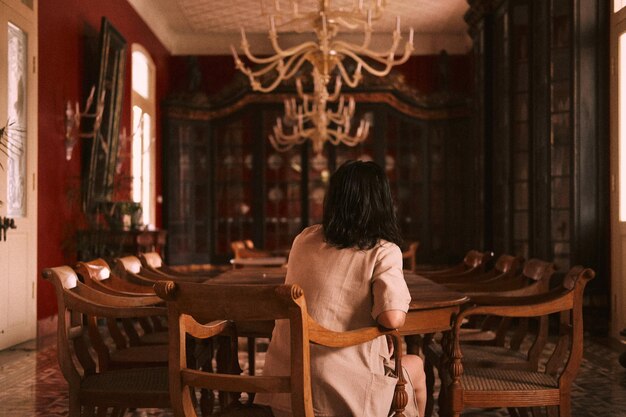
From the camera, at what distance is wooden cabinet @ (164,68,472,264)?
11.6 m

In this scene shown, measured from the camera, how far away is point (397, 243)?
2.48 meters

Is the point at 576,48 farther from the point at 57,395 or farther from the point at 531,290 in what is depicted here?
the point at 57,395

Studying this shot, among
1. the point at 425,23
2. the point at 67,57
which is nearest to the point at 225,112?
the point at 425,23

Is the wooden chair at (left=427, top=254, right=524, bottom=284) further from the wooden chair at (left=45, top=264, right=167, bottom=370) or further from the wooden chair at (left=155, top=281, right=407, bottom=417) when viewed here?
the wooden chair at (left=155, top=281, right=407, bottom=417)

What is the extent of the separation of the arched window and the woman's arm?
8.16m

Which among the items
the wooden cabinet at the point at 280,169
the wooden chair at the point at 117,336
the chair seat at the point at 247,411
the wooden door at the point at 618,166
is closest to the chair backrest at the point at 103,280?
the wooden chair at the point at 117,336

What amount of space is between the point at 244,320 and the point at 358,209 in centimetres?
56

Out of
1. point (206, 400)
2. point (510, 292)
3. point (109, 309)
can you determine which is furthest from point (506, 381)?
point (109, 309)

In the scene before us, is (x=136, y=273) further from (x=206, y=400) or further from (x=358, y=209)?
(x=358, y=209)

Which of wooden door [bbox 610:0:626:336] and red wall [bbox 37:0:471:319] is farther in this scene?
red wall [bbox 37:0:471:319]

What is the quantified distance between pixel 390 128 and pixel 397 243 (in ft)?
30.8

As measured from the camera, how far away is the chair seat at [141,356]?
320 cm

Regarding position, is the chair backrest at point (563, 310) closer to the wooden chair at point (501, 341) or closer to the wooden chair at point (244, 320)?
the wooden chair at point (501, 341)

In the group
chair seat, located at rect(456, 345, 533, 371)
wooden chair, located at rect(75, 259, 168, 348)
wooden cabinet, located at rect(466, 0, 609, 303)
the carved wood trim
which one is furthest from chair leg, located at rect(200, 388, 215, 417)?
the carved wood trim
